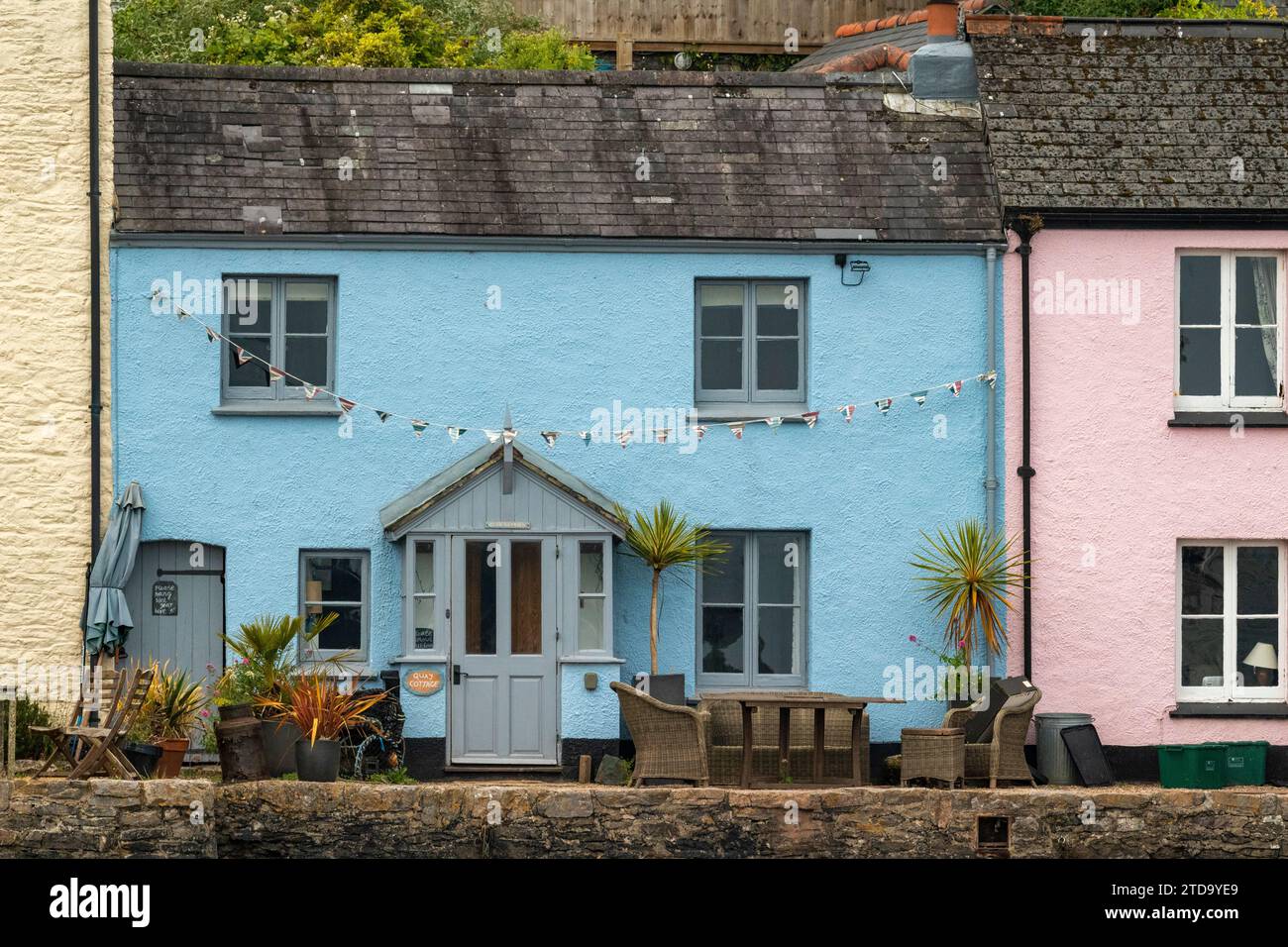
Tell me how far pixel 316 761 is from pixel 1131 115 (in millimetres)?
10061

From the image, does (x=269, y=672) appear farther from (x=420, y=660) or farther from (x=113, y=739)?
(x=113, y=739)

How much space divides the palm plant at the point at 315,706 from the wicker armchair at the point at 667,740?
2481 mm

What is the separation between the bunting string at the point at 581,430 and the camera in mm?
A: 19812

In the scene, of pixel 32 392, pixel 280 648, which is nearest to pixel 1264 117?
pixel 280 648

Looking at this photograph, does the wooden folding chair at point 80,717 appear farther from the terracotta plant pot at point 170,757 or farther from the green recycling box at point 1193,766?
the green recycling box at point 1193,766

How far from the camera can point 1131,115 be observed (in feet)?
68.3

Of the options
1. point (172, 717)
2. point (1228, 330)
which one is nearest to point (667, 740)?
point (172, 717)

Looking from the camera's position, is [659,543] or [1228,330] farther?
[1228,330]

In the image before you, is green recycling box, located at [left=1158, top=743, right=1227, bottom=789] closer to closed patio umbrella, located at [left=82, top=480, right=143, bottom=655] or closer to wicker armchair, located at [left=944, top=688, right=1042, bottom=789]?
wicker armchair, located at [left=944, top=688, right=1042, bottom=789]

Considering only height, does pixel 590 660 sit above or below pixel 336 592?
below

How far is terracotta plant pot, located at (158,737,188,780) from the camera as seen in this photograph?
17984mm

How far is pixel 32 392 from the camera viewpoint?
1964 cm

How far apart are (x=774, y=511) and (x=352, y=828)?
5381mm

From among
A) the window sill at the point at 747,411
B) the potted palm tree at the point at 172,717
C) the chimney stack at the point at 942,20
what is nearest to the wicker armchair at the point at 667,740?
the window sill at the point at 747,411
